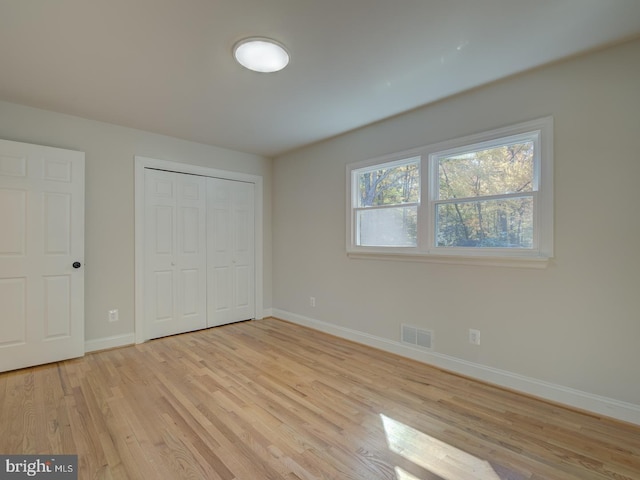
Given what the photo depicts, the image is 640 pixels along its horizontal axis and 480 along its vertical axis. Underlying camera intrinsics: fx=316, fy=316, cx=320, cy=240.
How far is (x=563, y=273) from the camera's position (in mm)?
2338

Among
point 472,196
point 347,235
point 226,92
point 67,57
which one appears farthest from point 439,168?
point 67,57

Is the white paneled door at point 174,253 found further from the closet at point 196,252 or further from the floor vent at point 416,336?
the floor vent at point 416,336

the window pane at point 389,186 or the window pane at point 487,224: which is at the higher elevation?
the window pane at point 389,186

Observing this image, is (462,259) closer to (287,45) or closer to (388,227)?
(388,227)

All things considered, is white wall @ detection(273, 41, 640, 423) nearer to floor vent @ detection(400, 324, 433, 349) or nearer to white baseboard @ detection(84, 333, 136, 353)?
floor vent @ detection(400, 324, 433, 349)

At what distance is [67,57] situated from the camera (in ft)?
7.39

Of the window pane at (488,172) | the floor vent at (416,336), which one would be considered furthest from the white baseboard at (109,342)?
the window pane at (488,172)

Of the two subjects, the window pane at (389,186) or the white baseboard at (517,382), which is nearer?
the white baseboard at (517,382)

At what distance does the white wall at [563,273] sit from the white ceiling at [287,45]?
0.21 m

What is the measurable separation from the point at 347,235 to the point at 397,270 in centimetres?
80

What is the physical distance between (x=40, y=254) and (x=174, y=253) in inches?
50.8

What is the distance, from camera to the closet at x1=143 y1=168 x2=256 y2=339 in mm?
3869

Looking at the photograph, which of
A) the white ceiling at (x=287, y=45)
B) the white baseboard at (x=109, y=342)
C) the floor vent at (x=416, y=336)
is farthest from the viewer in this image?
the white baseboard at (x=109, y=342)

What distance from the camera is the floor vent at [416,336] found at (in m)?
3.09
